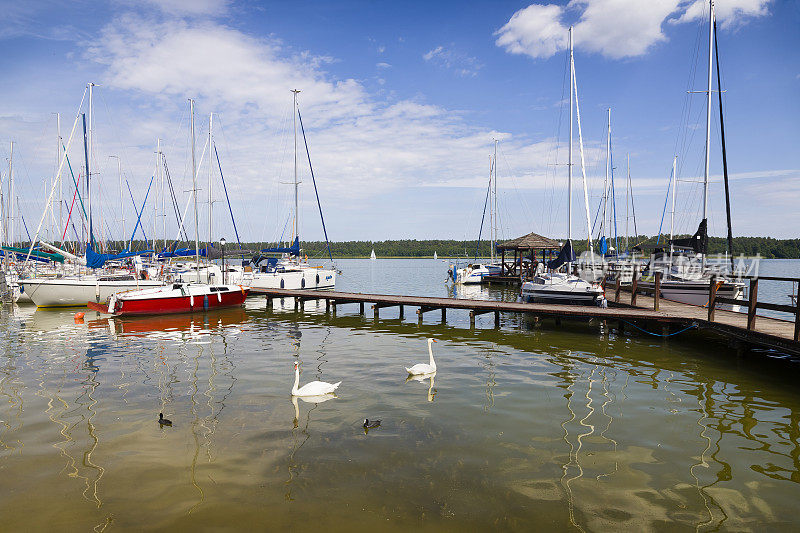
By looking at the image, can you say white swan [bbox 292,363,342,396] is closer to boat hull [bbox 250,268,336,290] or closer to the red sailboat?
the red sailboat

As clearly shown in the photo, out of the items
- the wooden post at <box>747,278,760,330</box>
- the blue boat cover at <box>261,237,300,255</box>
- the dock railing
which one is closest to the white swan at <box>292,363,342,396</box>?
the dock railing

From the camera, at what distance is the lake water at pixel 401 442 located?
5875 mm

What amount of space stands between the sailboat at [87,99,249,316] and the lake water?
27.3 ft

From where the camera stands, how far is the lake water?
19.3 ft

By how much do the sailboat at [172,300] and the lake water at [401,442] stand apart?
27.3ft

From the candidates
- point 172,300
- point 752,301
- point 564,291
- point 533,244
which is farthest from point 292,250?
point 752,301

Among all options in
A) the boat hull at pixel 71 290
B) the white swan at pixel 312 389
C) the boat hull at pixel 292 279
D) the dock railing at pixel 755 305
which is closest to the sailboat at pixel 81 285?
the boat hull at pixel 71 290

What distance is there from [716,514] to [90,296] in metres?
32.7

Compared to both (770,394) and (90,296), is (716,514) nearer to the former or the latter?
(770,394)

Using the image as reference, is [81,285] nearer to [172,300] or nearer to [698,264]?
[172,300]

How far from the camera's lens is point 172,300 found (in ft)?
82.5

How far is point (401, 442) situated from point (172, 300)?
21.3 meters

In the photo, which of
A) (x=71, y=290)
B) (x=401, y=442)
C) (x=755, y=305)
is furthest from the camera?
(x=71, y=290)

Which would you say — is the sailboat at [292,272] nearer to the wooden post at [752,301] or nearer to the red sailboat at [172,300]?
the red sailboat at [172,300]
